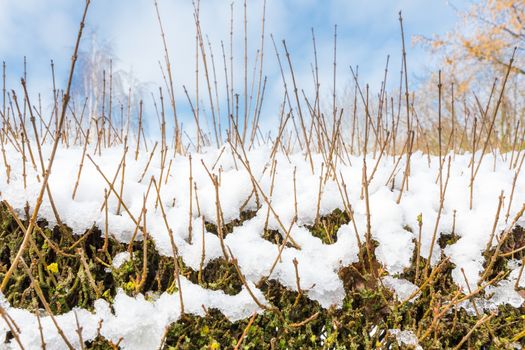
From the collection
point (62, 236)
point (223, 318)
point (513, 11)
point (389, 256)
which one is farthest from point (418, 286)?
point (513, 11)

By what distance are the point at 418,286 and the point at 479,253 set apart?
0.23 m

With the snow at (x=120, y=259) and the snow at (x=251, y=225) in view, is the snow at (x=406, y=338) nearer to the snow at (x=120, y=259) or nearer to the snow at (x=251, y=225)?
the snow at (x=251, y=225)

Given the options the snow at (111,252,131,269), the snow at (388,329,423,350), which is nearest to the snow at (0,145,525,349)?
the snow at (111,252,131,269)

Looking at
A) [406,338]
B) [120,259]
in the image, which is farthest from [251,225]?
[406,338]

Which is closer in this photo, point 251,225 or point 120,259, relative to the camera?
point 120,259

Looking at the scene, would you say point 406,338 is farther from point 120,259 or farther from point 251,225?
point 120,259

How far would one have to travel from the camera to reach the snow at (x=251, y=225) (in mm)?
1122

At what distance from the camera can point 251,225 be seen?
1.33 metres

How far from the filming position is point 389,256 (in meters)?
1.25

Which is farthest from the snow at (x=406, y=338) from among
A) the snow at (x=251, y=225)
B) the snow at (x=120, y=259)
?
the snow at (x=120, y=259)

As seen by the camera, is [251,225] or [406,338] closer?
[406,338]

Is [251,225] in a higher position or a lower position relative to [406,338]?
higher

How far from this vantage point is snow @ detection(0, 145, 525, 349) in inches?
44.2

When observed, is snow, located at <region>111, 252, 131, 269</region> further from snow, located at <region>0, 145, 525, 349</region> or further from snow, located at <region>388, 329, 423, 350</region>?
snow, located at <region>388, 329, 423, 350</region>
